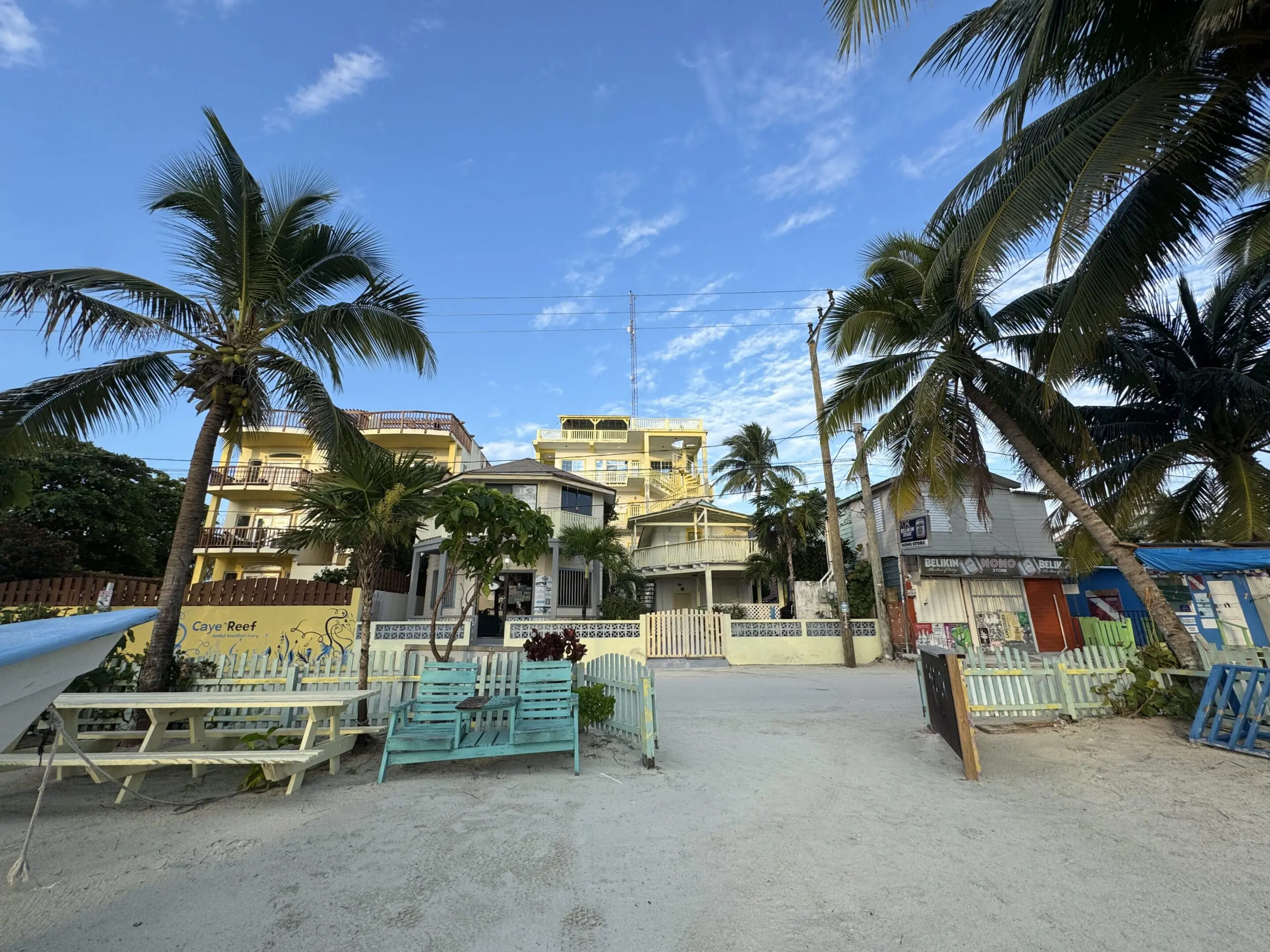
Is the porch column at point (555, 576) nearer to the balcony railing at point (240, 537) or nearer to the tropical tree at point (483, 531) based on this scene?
the balcony railing at point (240, 537)

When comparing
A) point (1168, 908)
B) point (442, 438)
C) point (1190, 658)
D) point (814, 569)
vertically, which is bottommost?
point (1168, 908)

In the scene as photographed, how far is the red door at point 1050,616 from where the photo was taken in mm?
19531

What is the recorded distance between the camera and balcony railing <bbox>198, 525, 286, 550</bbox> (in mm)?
23203

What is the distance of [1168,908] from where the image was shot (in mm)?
2777

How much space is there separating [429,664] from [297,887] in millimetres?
2511

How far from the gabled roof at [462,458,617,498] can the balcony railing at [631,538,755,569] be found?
12.9ft

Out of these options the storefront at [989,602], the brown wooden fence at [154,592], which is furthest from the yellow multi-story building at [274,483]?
the storefront at [989,602]

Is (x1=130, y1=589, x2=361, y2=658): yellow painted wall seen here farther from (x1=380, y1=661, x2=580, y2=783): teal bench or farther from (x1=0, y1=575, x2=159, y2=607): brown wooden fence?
(x1=380, y1=661, x2=580, y2=783): teal bench

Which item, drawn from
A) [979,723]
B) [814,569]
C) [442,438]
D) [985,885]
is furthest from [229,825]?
[442,438]

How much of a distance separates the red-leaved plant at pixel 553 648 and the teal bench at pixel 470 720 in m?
0.22

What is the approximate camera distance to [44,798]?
4.46 meters

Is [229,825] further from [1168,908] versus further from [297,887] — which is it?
[1168,908]

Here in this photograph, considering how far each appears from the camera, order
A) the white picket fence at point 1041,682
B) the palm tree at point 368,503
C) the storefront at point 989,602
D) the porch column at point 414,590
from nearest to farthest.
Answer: the white picket fence at point 1041,682, the palm tree at point 368,503, the storefront at point 989,602, the porch column at point 414,590

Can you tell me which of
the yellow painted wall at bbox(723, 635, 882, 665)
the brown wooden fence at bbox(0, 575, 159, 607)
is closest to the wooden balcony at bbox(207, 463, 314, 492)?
the brown wooden fence at bbox(0, 575, 159, 607)
